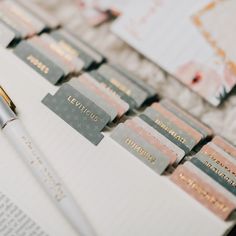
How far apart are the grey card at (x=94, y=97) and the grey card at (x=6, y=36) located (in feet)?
0.34

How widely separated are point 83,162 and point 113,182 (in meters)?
0.04

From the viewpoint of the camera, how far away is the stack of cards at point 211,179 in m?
0.44

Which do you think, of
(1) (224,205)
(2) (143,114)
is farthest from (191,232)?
(2) (143,114)

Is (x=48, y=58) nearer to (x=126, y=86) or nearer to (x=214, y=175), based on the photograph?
(x=126, y=86)

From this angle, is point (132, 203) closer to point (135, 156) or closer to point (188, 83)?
point (135, 156)

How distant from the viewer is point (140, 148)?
47cm

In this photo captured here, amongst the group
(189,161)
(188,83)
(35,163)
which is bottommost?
(35,163)

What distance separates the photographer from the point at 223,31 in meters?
0.59

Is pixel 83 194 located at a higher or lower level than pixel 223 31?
lower

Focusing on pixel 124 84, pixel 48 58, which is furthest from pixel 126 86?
pixel 48 58

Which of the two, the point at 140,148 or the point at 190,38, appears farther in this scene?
the point at 190,38

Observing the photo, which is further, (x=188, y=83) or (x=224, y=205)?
(x=188, y=83)

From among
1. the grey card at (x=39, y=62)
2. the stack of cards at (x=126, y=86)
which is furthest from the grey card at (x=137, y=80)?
the grey card at (x=39, y=62)

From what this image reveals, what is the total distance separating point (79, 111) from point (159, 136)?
0.10 metres
